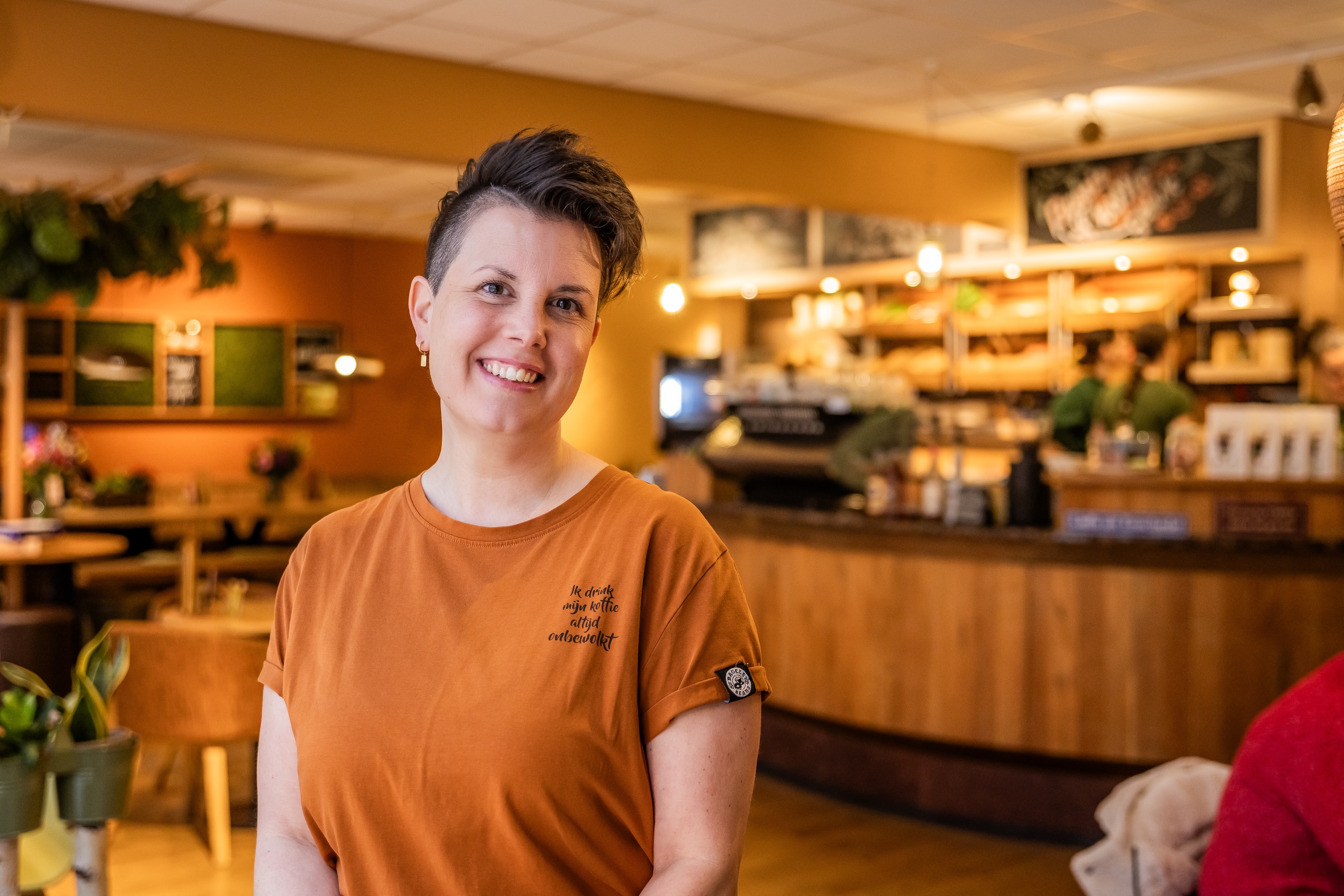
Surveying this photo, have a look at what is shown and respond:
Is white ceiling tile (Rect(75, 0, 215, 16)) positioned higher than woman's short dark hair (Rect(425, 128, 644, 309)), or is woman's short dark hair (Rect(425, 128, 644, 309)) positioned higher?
white ceiling tile (Rect(75, 0, 215, 16))

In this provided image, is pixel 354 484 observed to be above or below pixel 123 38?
below

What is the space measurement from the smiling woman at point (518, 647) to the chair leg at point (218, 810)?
3509mm

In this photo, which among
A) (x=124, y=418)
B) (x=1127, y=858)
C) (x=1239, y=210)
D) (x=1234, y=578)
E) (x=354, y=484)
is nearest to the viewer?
(x=1127, y=858)

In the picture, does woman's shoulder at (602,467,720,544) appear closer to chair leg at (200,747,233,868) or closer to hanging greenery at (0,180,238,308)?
chair leg at (200,747,233,868)

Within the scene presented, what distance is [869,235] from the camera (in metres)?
9.43

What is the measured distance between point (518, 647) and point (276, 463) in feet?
26.8

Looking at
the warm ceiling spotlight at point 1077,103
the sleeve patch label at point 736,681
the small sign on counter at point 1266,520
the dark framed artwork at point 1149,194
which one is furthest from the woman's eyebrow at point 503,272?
the dark framed artwork at point 1149,194

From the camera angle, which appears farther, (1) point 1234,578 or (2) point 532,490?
(1) point 1234,578

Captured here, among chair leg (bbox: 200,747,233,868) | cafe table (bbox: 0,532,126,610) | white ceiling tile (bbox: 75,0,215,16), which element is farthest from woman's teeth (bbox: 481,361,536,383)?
cafe table (bbox: 0,532,126,610)

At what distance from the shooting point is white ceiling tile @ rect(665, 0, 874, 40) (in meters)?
5.21

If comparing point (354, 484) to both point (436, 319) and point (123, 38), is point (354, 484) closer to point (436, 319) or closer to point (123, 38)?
point (123, 38)

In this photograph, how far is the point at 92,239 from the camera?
705cm

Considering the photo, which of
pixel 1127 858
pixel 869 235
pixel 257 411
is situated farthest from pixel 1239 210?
pixel 257 411

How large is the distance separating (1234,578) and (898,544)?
1.25 meters
